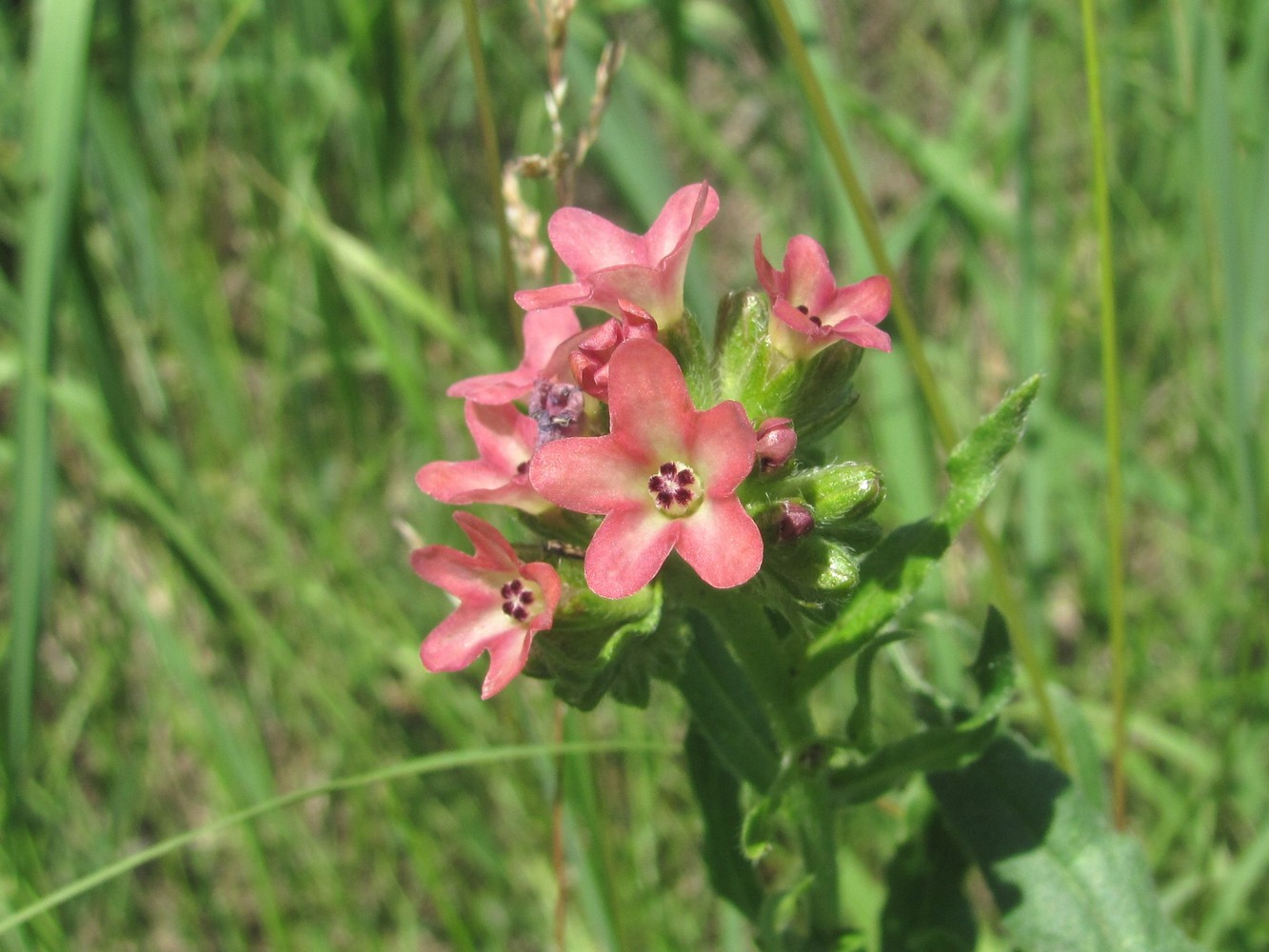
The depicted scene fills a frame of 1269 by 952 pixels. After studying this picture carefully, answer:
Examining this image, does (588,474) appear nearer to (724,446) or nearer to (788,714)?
(724,446)

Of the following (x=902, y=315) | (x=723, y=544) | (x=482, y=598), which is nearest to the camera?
(x=723, y=544)

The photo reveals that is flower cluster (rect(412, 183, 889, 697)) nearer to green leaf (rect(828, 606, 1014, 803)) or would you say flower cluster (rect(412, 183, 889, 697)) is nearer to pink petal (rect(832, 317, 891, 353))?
pink petal (rect(832, 317, 891, 353))

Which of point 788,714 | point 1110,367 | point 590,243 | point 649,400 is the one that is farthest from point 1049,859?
point 590,243

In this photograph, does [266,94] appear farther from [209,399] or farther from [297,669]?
[297,669]

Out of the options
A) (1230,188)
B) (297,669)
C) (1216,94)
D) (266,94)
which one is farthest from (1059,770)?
(266,94)

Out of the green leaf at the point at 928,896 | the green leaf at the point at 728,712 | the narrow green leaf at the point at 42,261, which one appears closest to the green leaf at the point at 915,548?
the green leaf at the point at 728,712

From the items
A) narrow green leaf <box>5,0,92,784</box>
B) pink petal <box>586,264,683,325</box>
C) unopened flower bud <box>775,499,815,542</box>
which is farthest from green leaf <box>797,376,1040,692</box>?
narrow green leaf <box>5,0,92,784</box>

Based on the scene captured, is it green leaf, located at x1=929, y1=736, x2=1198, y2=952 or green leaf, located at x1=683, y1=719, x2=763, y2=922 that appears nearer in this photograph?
green leaf, located at x1=929, y1=736, x2=1198, y2=952

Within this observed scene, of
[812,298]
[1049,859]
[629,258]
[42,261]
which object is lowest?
[1049,859]
